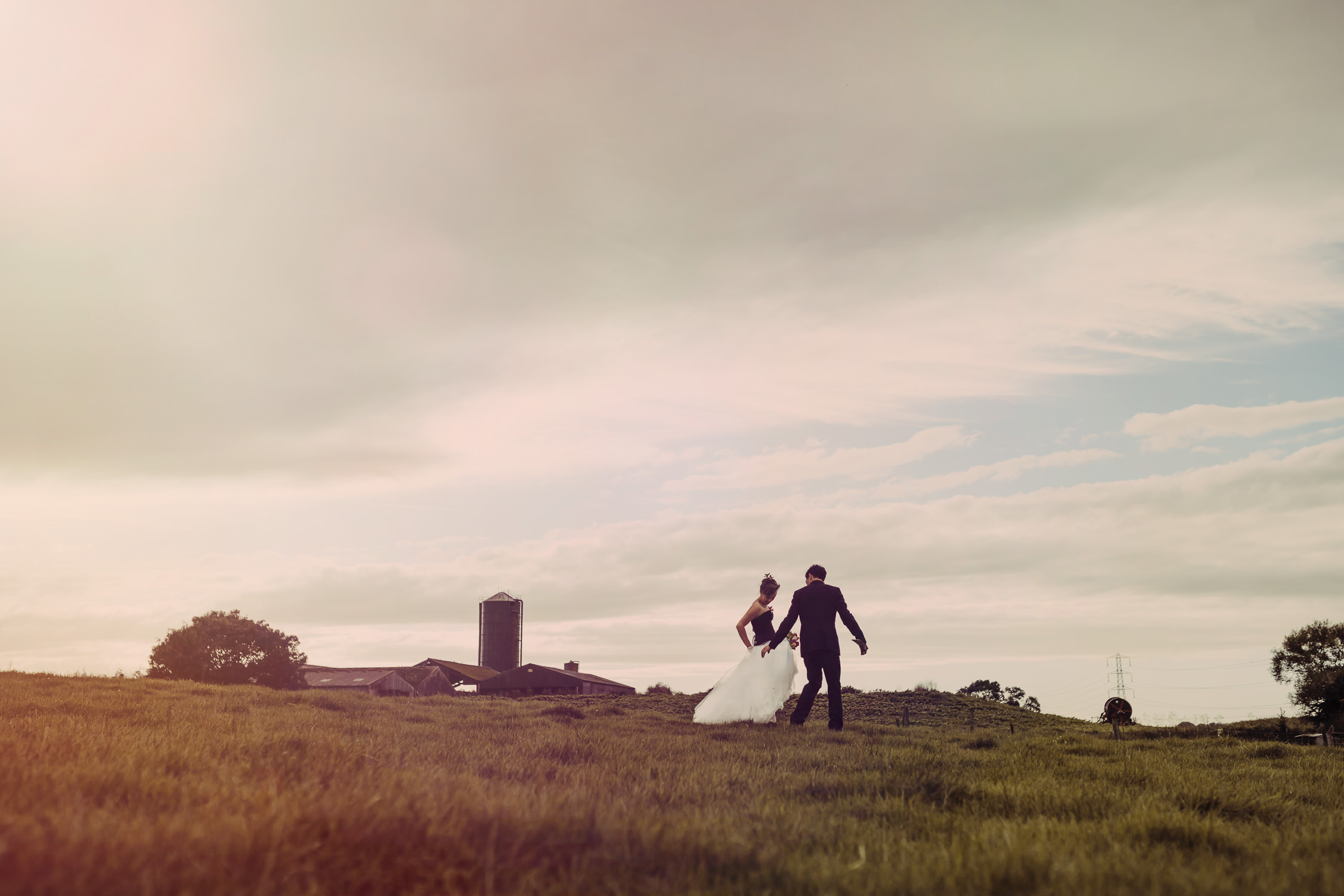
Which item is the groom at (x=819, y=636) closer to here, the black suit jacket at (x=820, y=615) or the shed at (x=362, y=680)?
the black suit jacket at (x=820, y=615)

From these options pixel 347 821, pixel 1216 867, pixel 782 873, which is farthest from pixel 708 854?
pixel 1216 867

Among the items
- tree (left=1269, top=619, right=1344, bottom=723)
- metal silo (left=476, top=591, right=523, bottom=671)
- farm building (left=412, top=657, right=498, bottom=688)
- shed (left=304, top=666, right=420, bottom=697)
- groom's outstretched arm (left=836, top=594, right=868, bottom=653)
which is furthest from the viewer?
metal silo (left=476, top=591, right=523, bottom=671)

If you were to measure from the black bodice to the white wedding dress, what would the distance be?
0.46 m

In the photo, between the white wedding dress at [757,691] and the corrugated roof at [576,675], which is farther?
the corrugated roof at [576,675]

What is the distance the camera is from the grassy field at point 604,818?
3389 mm

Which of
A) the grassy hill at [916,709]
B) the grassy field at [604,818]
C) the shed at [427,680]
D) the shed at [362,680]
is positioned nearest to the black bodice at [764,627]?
the grassy hill at [916,709]

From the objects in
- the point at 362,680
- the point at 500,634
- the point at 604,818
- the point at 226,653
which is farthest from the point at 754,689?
the point at 500,634

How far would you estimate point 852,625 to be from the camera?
13953mm

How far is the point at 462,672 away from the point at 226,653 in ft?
81.3

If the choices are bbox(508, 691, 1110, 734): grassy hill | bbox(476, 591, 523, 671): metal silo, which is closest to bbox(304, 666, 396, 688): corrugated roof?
bbox(476, 591, 523, 671): metal silo

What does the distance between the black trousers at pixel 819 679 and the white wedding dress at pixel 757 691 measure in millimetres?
719

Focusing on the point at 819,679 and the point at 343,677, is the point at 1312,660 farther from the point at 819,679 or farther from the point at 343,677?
the point at 343,677

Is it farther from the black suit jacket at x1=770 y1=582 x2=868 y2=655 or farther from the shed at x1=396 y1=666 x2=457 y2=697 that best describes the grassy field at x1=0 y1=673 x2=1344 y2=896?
the shed at x1=396 y1=666 x2=457 y2=697

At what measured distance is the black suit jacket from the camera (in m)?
14.2
